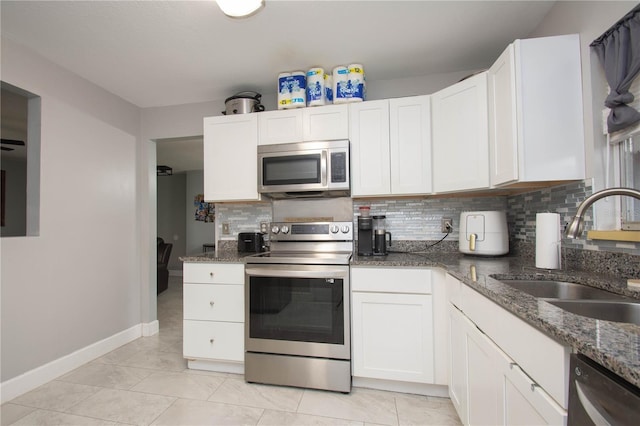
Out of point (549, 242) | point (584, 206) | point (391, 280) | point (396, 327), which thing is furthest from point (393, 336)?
point (584, 206)

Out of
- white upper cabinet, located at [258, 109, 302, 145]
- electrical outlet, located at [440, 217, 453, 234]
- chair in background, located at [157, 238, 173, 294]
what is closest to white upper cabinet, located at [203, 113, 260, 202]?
white upper cabinet, located at [258, 109, 302, 145]

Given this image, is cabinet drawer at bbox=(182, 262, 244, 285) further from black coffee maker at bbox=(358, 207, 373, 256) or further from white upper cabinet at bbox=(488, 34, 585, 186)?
white upper cabinet at bbox=(488, 34, 585, 186)

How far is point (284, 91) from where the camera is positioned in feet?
7.27

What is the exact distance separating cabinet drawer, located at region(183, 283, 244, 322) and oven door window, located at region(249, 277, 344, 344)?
0.15 meters

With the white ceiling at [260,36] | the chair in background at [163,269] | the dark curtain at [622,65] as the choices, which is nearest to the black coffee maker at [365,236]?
the white ceiling at [260,36]

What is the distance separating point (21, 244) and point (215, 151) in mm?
1452

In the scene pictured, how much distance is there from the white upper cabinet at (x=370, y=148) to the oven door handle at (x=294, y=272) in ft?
2.16

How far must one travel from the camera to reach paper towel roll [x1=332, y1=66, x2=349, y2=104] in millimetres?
2133

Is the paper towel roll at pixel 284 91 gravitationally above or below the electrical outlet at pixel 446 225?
above

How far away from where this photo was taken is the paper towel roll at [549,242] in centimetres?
144

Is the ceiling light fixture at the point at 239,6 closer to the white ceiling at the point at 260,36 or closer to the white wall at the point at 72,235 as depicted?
the white ceiling at the point at 260,36

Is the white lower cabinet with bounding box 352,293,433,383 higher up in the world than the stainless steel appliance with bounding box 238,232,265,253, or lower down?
lower down

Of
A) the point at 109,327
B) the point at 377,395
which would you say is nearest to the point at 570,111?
the point at 377,395

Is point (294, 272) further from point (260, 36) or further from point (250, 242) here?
point (260, 36)
